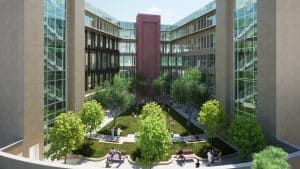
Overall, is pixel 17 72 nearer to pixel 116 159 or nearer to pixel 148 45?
pixel 116 159

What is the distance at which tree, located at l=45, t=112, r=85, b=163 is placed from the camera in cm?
2136

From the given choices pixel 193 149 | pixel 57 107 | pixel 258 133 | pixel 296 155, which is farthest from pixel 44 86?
pixel 296 155

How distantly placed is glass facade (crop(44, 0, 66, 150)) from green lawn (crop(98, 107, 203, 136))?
8847mm

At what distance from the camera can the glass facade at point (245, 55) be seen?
81.6ft

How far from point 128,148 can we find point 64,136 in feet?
25.7

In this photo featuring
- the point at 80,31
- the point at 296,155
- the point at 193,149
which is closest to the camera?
the point at 296,155

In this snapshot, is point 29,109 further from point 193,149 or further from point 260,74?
point 260,74

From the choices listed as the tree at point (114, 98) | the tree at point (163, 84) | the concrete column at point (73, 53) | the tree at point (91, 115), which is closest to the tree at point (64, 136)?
the tree at point (91, 115)

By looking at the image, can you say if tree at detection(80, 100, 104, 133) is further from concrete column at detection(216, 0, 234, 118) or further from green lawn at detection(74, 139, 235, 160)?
concrete column at detection(216, 0, 234, 118)

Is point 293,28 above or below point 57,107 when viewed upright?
above

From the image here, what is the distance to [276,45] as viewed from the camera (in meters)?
21.3

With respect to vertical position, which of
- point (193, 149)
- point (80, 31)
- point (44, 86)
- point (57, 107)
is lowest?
point (193, 149)

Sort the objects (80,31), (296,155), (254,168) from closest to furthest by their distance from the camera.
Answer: (254,168) → (296,155) → (80,31)

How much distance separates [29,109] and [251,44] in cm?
1786
